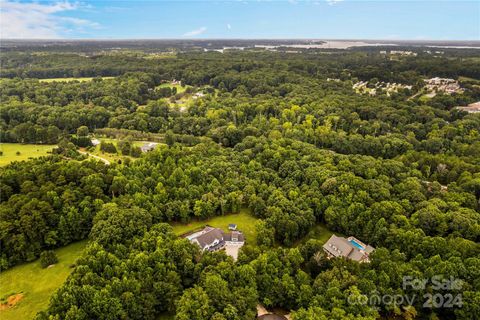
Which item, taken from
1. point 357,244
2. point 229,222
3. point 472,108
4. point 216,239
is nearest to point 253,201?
point 229,222

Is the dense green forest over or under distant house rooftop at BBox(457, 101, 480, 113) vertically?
under

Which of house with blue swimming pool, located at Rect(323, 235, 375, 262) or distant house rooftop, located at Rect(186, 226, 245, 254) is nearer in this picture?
house with blue swimming pool, located at Rect(323, 235, 375, 262)

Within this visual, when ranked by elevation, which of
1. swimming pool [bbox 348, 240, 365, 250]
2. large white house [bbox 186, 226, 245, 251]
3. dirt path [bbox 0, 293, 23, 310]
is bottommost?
dirt path [bbox 0, 293, 23, 310]

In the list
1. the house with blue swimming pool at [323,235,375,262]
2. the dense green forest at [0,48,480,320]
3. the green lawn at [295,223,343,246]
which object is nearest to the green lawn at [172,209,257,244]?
the dense green forest at [0,48,480,320]

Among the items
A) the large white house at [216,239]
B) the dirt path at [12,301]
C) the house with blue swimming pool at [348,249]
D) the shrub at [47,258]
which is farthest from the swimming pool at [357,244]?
the dirt path at [12,301]

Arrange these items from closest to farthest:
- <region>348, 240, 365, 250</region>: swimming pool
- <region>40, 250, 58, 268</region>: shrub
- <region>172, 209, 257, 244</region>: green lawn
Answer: <region>40, 250, 58, 268</region>: shrub
<region>348, 240, 365, 250</region>: swimming pool
<region>172, 209, 257, 244</region>: green lawn

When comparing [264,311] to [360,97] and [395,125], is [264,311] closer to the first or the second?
[395,125]

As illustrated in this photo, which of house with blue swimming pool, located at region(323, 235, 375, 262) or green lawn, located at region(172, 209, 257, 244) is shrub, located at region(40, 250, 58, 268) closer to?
green lawn, located at region(172, 209, 257, 244)
